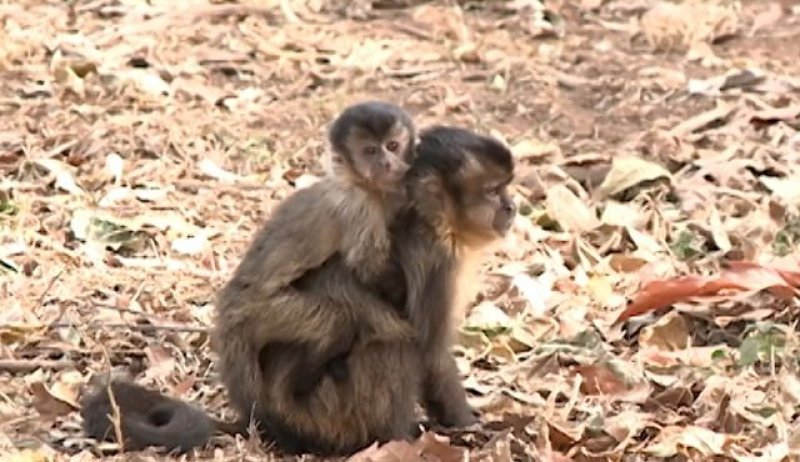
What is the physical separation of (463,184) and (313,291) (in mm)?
566

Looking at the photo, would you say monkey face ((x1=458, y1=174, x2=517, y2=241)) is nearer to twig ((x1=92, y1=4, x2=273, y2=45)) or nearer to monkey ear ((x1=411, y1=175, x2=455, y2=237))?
monkey ear ((x1=411, y1=175, x2=455, y2=237))

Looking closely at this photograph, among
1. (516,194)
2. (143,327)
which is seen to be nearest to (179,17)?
(516,194)

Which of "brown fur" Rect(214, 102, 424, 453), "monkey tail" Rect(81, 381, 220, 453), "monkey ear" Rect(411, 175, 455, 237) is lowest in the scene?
"monkey tail" Rect(81, 381, 220, 453)

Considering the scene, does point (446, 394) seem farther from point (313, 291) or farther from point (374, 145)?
point (374, 145)

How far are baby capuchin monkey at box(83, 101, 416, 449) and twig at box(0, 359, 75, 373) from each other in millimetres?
665

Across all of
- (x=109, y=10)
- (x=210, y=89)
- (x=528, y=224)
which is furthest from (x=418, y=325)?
(x=109, y=10)

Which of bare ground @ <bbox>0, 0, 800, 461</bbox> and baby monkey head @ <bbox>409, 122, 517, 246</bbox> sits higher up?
baby monkey head @ <bbox>409, 122, 517, 246</bbox>

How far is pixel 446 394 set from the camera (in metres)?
6.01

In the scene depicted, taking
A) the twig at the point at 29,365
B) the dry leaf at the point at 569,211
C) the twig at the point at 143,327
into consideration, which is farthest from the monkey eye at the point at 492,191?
the dry leaf at the point at 569,211

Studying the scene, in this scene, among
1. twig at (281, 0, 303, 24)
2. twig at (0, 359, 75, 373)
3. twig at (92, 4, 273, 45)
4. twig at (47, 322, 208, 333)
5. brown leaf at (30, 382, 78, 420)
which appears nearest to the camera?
brown leaf at (30, 382, 78, 420)

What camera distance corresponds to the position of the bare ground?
6211 mm

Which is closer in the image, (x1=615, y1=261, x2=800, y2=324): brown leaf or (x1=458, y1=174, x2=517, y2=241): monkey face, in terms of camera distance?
(x1=458, y1=174, x2=517, y2=241): monkey face

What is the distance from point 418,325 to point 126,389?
92 centimetres

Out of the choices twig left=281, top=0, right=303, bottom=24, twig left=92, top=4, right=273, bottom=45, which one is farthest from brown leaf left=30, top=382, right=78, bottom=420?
twig left=281, top=0, right=303, bottom=24
